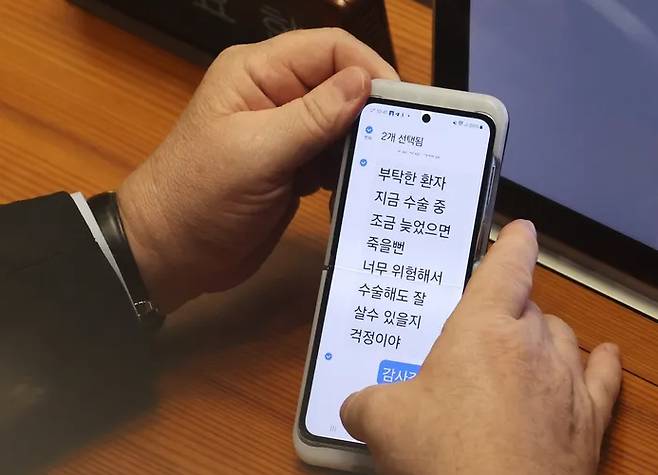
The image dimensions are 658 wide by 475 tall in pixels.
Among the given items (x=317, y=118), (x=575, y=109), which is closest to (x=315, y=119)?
(x=317, y=118)

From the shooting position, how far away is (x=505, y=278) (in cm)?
37

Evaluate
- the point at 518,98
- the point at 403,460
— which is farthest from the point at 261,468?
the point at 518,98

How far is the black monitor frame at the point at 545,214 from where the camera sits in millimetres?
438

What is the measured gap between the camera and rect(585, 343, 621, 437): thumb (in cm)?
45

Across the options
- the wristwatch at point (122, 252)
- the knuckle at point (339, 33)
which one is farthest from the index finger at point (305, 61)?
the wristwatch at point (122, 252)

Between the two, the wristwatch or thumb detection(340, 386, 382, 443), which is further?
the wristwatch

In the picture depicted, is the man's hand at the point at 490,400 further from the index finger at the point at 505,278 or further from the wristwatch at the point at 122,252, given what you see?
the wristwatch at the point at 122,252

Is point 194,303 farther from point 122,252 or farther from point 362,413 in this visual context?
point 362,413

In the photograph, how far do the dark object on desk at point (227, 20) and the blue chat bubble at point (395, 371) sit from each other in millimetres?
206

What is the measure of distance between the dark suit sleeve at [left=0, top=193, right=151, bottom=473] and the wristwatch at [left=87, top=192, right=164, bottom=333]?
2 centimetres

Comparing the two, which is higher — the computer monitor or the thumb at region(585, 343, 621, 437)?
the computer monitor

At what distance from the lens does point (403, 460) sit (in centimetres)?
35

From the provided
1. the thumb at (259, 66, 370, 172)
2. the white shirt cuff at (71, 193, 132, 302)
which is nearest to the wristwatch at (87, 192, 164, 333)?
the white shirt cuff at (71, 193, 132, 302)

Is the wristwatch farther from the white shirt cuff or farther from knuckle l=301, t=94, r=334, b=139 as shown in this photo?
knuckle l=301, t=94, r=334, b=139
